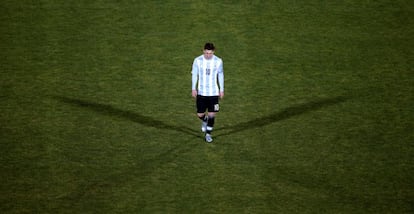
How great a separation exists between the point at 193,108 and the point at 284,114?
2043 mm

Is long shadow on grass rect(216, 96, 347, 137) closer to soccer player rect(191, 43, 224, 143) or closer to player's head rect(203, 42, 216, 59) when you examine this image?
soccer player rect(191, 43, 224, 143)

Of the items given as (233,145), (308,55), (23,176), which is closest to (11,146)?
(23,176)

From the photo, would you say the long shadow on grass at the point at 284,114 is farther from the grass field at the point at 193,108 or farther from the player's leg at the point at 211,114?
the player's leg at the point at 211,114

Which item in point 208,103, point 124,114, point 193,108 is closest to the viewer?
point 208,103

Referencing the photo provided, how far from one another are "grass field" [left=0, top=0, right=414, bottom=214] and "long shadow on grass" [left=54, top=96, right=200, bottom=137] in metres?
0.05

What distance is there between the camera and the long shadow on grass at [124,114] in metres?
15.5

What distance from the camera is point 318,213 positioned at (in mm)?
12359

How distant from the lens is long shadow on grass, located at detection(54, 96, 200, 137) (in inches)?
611

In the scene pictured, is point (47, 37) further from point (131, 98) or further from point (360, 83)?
point (360, 83)

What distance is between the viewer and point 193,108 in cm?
1639

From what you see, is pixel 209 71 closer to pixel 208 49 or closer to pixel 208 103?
pixel 208 49

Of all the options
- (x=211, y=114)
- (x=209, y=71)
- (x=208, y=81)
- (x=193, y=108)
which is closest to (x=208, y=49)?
(x=209, y=71)

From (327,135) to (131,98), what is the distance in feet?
15.2

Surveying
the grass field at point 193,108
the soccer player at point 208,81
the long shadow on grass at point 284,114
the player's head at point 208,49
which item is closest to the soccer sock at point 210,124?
the soccer player at point 208,81
